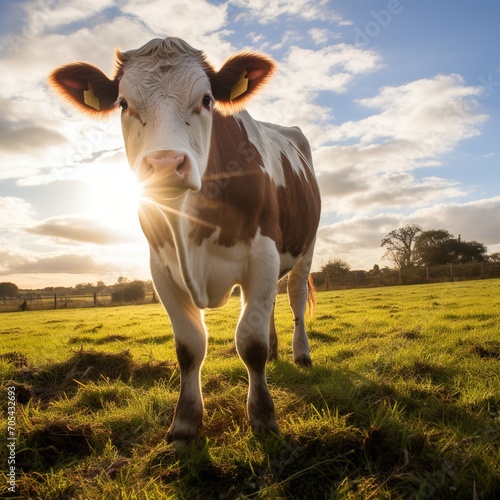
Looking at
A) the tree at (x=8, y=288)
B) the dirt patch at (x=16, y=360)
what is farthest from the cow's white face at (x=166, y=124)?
the tree at (x=8, y=288)

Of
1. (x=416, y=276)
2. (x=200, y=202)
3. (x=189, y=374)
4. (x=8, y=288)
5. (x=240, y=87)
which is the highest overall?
(x=240, y=87)

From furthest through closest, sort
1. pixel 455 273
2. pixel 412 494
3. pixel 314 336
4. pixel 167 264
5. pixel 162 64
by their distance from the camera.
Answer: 1. pixel 455 273
2. pixel 314 336
3. pixel 167 264
4. pixel 162 64
5. pixel 412 494

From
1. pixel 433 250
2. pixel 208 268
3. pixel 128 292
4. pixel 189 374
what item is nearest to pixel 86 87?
pixel 208 268

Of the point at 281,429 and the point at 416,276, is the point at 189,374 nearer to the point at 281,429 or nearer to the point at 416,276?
the point at 281,429

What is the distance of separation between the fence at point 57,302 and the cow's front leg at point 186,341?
30370mm

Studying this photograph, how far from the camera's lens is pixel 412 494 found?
2162 mm

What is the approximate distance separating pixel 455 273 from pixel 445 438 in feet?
120

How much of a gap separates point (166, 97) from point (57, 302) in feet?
113

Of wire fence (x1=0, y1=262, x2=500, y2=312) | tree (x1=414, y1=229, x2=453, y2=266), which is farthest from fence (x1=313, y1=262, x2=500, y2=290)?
tree (x1=414, y1=229, x2=453, y2=266)

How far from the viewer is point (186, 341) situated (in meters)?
3.47

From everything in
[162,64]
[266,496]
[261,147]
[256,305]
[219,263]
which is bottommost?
[266,496]

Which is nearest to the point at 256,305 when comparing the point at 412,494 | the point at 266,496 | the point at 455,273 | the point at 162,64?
the point at 266,496

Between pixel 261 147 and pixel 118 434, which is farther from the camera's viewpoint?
pixel 261 147

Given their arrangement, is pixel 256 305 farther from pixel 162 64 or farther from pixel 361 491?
pixel 162 64
